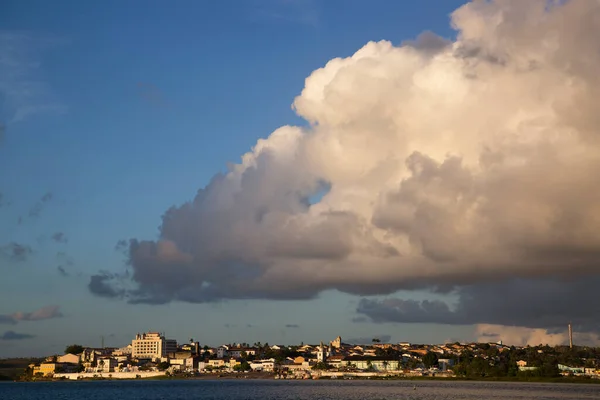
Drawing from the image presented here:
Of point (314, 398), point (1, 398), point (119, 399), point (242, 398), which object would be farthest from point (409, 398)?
point (1, 398)

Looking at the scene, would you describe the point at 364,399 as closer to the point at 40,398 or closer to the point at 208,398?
the point at 208,398

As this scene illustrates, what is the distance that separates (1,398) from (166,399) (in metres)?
47.8

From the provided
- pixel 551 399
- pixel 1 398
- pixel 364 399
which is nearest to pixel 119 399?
pixel 1 398

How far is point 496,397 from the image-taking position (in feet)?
475

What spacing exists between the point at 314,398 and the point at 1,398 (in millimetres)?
75744

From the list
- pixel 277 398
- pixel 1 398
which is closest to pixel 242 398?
pixel 277 398

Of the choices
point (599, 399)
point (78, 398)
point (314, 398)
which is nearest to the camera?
point (599, 399)

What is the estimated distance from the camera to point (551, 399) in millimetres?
140500

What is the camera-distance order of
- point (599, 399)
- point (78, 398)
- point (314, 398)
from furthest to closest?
point (78, 398)
point (314, 398)
point (599, 399)

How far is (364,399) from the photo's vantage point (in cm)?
13950

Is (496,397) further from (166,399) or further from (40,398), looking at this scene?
(40,398)

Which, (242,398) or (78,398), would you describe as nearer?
A: (242,398)

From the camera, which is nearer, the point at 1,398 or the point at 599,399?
the point at 599,399

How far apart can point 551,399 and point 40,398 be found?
107 m
